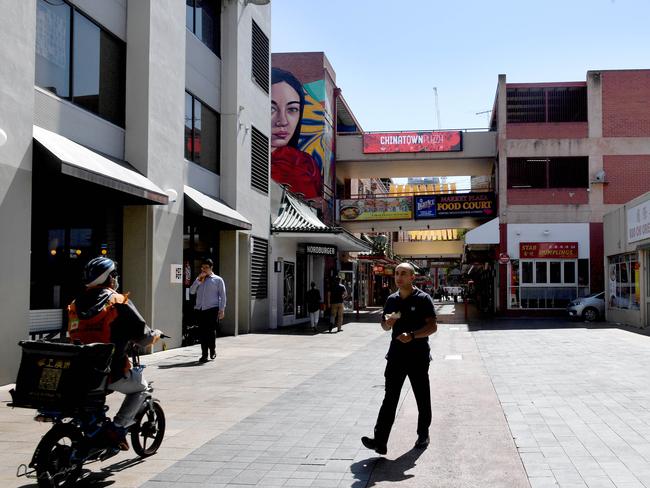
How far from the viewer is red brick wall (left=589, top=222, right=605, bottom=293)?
32.8m

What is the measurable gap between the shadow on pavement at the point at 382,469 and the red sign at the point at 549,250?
28.2m

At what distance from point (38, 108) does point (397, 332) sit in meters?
7.43

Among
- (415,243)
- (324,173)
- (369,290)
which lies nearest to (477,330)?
(324,173)

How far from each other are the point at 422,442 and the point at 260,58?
18.0m

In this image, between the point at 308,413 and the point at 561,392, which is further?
the point at 561,392

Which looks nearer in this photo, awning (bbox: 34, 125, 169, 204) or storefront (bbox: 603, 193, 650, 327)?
awning (bbox: 34, 125, 169, 204)

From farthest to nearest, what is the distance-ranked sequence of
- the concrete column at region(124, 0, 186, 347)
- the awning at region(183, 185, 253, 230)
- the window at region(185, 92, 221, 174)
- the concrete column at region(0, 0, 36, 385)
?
the window at region(185, 92, 221, 174) → the awning at region(183, 185, 253, 230) → the concrete column at region(124, 0, 186, 347) → the concrete column at region(0, 0, 36, 385)

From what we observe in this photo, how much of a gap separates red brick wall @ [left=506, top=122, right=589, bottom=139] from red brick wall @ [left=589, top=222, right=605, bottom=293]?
434 centimetres

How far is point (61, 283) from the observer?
11969 mm

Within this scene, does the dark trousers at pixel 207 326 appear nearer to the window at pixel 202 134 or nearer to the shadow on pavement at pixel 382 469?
the window at pixel 202 134

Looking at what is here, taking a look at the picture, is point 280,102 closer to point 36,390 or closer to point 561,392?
point 561,392

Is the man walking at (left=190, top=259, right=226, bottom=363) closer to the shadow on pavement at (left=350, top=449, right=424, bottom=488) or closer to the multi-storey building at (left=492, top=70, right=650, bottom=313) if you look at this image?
the shadow on pavement at (left=350, top=449, right=424, bottom=488)

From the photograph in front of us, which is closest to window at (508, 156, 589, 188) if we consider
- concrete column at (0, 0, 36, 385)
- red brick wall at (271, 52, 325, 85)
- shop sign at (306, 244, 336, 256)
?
red brick wall at (271, 52, 325, 85)

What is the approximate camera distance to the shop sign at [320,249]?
26.1 meters
